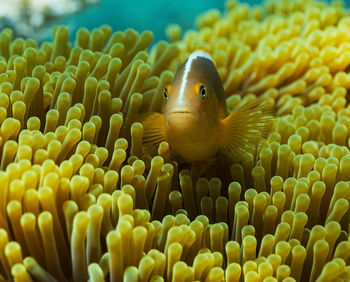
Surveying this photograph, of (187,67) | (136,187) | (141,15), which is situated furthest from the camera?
(141,15)

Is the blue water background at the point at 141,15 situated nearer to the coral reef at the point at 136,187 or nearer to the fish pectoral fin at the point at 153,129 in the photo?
the coral reef at the point at 136,187

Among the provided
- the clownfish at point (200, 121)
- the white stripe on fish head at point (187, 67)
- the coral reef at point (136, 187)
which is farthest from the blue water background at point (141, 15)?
the clownfish at point (200, 121)

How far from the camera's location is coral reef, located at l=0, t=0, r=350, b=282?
3.59 feet

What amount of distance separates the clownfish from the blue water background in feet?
8.81

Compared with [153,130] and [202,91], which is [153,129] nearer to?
[153,130]

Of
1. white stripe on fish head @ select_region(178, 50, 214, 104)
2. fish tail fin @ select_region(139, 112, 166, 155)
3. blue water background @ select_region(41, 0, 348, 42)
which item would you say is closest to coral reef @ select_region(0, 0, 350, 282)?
fish tail fin @ select_region(139, 112, 166, 155)

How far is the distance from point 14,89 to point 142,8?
11.0ft

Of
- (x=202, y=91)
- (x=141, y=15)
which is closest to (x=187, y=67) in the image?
(x=202, y=91)

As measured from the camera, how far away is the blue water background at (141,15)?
14.0 feet

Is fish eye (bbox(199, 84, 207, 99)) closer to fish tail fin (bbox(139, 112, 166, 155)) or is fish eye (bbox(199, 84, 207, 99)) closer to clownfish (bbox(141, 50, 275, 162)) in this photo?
clownfish (bbox(141, 50, 275, 162))

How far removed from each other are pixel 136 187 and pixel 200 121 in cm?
31

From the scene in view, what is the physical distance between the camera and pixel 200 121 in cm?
141

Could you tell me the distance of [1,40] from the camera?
1863mm

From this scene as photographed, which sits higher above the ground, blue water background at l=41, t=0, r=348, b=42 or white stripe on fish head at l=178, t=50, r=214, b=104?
blue water background at l=41, t=0, r=348, b=42
